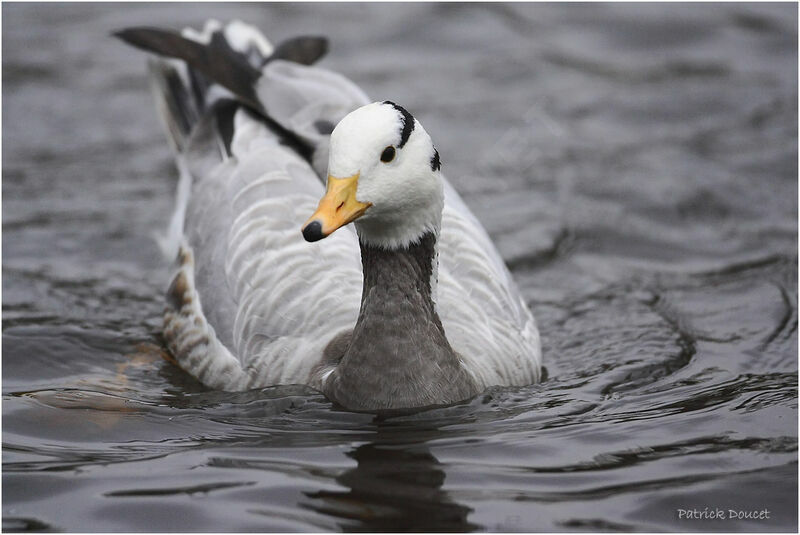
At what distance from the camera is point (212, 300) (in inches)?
290

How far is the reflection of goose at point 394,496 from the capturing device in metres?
5.21

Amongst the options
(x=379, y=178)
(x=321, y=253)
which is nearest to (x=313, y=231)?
(x=379, y=178)

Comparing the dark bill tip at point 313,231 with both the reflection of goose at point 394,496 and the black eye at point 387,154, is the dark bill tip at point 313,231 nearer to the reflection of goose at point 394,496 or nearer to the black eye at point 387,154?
the black eye at point 387,154

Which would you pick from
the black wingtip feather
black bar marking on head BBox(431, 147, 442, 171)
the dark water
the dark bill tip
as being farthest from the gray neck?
the black wingtip feather

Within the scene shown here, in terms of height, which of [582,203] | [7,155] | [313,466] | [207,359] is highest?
[7,155]

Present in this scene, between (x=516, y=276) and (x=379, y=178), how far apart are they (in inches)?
150

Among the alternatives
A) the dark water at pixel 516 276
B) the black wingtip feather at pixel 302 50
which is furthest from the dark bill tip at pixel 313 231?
the black wingtip feather at pixel 302 50

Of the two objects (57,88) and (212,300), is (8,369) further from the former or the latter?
(57,88)

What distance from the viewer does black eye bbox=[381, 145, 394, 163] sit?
5.74 metres

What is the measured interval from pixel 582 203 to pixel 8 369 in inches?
209

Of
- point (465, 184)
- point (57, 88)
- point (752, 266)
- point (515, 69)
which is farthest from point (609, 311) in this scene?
point (57, 88)

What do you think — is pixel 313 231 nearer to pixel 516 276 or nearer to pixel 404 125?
pixel 404 125

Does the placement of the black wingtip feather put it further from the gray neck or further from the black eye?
the black eye

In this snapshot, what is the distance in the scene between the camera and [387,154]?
5766mm
